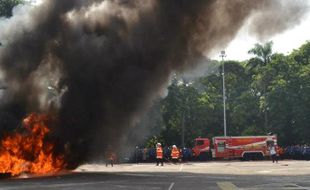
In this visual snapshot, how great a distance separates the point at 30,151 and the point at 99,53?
5213mm

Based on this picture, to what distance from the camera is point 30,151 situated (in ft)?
70.4

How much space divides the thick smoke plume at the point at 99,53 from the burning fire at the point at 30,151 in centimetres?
52

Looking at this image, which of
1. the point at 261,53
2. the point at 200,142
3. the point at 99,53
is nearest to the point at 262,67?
the point at 261,53

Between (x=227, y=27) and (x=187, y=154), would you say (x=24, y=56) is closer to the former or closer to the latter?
(x=227, y=27)

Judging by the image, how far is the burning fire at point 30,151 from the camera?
20938mm

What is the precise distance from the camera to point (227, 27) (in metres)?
22.4

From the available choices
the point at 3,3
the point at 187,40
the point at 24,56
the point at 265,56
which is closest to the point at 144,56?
the point at 187,40

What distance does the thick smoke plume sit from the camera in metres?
22.1

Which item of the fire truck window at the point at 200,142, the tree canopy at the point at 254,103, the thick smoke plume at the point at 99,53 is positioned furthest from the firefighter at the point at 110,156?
the tree canopy at the point at 254,103

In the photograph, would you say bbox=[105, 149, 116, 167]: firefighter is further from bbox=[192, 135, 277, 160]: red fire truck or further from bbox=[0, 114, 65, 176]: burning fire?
bbox=[192, 135, 277, 160]: red fire truck

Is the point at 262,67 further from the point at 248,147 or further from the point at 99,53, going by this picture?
the point at 99,53

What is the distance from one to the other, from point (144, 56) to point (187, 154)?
24.5 meters

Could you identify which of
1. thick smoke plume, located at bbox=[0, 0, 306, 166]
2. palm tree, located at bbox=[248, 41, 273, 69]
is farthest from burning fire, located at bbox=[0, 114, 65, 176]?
palm tree, located at bbox=[248, 41, 273, 69]

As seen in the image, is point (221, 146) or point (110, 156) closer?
point (110, 156)
